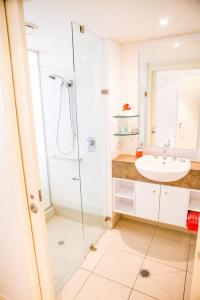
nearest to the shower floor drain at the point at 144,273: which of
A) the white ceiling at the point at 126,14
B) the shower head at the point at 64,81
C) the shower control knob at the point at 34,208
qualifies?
the shower control knob at the point at 34,208

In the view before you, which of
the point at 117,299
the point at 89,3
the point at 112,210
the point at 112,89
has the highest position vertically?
the point at 89,3

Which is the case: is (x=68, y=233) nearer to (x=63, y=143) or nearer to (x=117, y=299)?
(x=117, y=299)

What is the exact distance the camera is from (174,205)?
217cm

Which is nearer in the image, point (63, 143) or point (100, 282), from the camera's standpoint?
point (100, 282)

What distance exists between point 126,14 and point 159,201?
183 cm

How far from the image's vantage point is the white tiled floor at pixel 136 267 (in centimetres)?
178

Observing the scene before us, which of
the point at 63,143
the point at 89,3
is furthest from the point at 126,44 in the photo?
the point at 63,143

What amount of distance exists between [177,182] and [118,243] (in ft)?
3.34

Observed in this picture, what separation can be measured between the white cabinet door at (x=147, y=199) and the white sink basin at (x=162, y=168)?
225mm

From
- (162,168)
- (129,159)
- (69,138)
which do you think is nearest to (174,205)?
(162,168)

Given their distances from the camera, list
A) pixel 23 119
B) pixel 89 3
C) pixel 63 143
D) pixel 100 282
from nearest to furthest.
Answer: pixel 23 119 < pixel 89 3 < pixel 100 282 < pixel 63 143

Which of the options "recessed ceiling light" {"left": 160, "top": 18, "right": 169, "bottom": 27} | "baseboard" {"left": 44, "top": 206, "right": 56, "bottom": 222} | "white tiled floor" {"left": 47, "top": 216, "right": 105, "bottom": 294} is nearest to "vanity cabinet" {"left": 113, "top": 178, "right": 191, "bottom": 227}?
"white tiled floor" {"left": 47, "top": 216, "right": 105, "bottom": 294}

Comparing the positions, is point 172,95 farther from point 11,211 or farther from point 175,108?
point 11,211

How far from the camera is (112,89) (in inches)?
91.0
